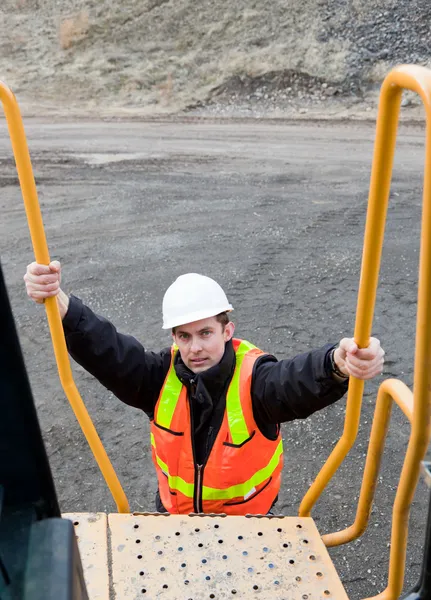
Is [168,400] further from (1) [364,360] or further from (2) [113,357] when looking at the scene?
(1) [364,360]

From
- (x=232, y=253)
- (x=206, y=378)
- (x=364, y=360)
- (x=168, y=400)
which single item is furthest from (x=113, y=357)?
(x=232, y=253)

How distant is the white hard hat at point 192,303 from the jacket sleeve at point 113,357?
227mm

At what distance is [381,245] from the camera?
170 cm

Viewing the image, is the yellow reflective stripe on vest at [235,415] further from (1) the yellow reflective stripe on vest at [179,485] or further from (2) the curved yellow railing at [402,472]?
(2) the curved yellow railing at [402,472]

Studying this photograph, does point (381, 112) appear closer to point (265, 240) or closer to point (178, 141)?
point (265, 240)

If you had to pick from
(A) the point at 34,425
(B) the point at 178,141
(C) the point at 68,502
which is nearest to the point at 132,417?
(C) the point at 68,502

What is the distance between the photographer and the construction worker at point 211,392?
2719 mm

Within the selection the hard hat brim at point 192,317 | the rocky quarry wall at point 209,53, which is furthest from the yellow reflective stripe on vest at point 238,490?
the rocky quarry wall at point 209,53

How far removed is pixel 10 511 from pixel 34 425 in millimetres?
149

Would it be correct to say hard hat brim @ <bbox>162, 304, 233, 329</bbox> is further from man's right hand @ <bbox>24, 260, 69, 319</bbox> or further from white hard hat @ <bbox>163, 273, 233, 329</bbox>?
man's right hand @ <bbox>24, 260, 69, 319</bbox>

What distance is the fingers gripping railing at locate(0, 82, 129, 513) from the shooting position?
1.88 m

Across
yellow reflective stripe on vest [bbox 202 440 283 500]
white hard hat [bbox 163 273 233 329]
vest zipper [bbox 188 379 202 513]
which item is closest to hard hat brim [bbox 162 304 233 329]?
white hard hat [bbox 163 273 233 329]

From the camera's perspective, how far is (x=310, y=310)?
6.84m

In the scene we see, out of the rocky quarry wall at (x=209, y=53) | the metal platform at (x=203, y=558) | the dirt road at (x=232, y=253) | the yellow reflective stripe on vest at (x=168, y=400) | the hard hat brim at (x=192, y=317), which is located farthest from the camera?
the rocky quarry wall at (x=209, y=53)
